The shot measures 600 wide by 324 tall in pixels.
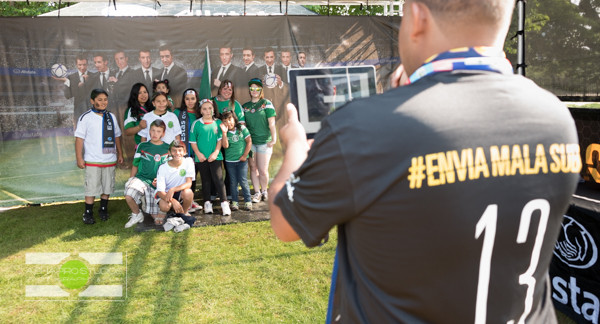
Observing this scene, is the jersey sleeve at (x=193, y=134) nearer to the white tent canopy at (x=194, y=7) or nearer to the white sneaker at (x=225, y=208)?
the white sneaker at (x=225, y=208)

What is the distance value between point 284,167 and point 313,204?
0.60ft

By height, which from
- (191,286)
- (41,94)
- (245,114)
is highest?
(41,94)

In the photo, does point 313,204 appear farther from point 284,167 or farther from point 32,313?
point 32,313

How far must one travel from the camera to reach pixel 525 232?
37.0 inches

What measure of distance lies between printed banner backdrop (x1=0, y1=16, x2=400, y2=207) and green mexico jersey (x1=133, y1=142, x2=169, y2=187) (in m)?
1.37

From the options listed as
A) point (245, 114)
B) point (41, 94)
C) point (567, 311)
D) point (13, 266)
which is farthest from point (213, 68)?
point (567, 311)

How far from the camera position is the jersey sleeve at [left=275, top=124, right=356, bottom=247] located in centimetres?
87

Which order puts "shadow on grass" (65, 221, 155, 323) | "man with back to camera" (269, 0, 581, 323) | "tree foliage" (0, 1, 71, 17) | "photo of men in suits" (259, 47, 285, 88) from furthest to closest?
"tree foliage" (0, 1, 71, 17)
"photo of men in suits" (259, 47, 285, 88)
"shadow on grass" (65, 221, 155, 323)
"man with back to camera" (269, 0, 581, 323)

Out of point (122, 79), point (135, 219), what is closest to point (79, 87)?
point (122, 79)

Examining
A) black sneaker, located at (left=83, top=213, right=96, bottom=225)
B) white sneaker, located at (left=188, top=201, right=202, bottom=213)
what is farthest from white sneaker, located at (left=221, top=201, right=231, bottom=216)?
black sneaker, located at (left=83, top=213, right=96, bottom=225)

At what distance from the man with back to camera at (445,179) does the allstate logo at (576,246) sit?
86.2 inches

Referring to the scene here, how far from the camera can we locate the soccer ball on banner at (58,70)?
699 centimetres

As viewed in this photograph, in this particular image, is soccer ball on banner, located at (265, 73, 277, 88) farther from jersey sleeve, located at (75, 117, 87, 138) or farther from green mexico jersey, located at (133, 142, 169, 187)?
jersey sleeve, located at (75, 117, 87, 138)

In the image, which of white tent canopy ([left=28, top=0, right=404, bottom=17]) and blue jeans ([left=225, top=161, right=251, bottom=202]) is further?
white tent canopy ([left=28, top=0, right=404, bottom=17])
